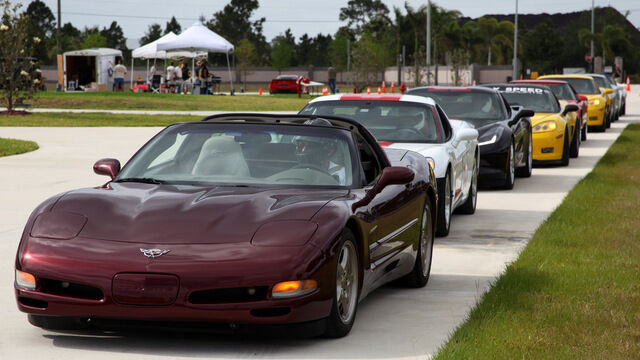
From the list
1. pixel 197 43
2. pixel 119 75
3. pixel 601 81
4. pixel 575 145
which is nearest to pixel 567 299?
pixel 575 145

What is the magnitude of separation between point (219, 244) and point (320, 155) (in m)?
1.48

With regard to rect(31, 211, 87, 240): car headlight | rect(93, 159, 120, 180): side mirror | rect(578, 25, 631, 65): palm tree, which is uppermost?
rect(578, 25, 631, 65): palm tree

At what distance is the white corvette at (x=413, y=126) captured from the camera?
1071 cm

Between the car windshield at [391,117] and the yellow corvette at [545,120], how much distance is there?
7.25m

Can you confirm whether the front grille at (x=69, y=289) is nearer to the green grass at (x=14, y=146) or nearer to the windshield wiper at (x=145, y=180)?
the windshield wiper at (x=145, y=180)

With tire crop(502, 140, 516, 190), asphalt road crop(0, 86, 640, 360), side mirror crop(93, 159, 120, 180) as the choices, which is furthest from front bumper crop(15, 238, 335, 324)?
tire crop(502, 140, 516, 190)

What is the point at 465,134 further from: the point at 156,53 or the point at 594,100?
the point at 156,53

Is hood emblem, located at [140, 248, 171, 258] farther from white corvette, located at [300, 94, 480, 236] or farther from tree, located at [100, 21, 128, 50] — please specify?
tree, located at [100, 21, 128, 50]

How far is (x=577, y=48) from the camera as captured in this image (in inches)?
5522

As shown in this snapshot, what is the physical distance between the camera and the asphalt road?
5.65 m

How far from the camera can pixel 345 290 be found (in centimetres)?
602

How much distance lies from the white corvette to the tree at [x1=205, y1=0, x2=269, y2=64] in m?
128

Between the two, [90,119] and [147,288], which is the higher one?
[147,288]

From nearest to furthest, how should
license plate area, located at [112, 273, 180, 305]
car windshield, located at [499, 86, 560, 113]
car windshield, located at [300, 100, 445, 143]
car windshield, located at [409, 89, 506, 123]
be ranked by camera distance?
license plate area, located at [112, 273, 180, 305] < car windshield, located at [300, 100, 445, 143] < car windshield, located at [409, 89, 506, 123] < car windshield, located at [499, 86, 560, 113]
